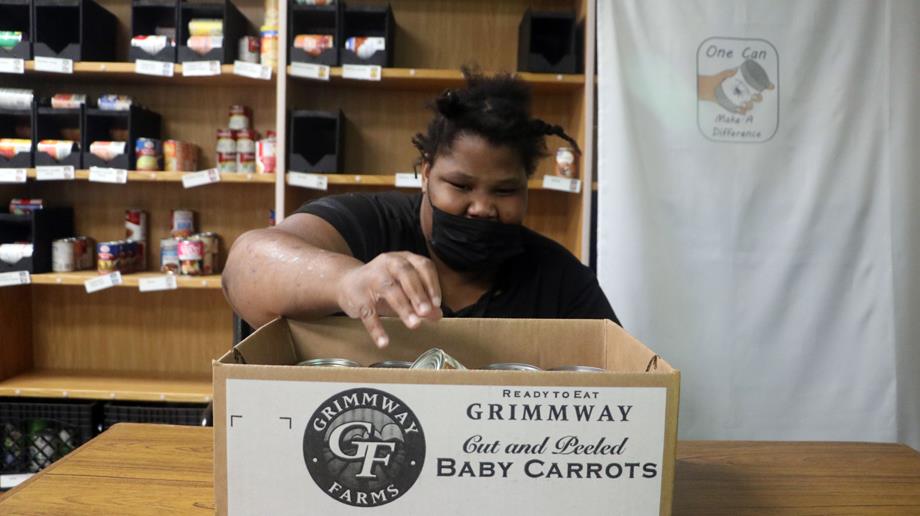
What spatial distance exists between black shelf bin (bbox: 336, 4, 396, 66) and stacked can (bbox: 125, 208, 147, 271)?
121 centimetres

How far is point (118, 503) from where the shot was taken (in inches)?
33.4

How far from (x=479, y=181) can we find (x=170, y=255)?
1.89 metres

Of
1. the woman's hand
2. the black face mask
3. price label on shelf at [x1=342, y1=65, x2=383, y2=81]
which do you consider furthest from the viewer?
price label on shelf at [x1=342, y1=65, x2=383, y2=81]

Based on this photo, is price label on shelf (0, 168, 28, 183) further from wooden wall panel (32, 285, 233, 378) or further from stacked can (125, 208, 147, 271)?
wooden wall panel (32, 285, 233, 378)

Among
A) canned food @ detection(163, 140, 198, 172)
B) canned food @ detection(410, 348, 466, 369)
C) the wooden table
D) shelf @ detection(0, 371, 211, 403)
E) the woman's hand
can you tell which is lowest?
shelf @ detection(0, 371, 211, 403)

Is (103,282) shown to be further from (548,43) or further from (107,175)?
(548,43)

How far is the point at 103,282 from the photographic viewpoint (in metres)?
2.70

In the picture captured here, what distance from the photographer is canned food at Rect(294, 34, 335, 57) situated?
2598mm

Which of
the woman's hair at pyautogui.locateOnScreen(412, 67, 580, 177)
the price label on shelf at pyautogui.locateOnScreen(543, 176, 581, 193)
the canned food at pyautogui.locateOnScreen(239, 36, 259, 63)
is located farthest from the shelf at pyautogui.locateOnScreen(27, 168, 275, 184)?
the woman's hair at pyautogui.locateOnScreen(412, 67, 580, 177)

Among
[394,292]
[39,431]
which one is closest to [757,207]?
[394,292]

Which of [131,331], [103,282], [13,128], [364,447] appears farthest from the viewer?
[131,331]

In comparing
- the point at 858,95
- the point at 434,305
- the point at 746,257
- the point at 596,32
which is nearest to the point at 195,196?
the point at 596,32

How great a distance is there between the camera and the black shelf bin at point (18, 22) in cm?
264

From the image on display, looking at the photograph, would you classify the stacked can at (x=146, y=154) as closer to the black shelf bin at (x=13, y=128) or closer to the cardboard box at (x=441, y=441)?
the black shelf bin at (x=13, y=128)
